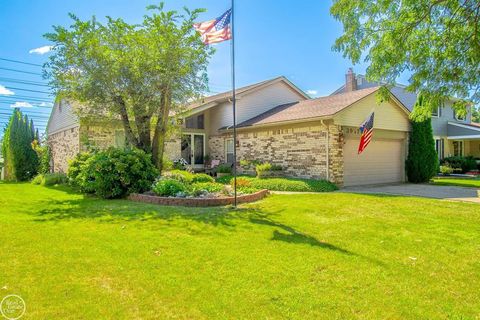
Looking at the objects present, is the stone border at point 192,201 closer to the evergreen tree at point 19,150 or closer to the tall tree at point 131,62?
the tall tree at point 131,62

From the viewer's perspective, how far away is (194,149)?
65.9ft

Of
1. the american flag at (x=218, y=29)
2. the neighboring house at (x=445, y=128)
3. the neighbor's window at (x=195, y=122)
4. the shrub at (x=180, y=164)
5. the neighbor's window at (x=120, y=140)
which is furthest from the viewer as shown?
the neighboring house at (x=445, y=128)

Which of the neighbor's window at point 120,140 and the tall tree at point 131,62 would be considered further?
the neighbor's window at point 120,140

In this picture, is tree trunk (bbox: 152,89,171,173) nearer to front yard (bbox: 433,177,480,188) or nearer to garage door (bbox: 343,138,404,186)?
garage door (bbox: 343,138,404,186)

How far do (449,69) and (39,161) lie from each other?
2291 cm

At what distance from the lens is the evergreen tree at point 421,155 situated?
16656 millimetres

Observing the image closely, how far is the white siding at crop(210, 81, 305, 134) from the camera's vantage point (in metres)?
19.5

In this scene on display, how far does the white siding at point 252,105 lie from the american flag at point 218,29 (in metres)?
9.07

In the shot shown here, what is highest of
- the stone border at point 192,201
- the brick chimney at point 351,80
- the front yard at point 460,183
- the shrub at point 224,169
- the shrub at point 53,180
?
the brick chimney at point 351,80

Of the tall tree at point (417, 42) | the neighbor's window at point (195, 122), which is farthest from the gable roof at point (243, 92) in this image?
the tall tree at point (417, 42)

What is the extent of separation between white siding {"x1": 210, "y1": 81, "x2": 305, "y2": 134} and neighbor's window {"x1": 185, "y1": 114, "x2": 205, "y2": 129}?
0.59m

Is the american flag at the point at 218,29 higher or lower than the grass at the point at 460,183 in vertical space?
higher

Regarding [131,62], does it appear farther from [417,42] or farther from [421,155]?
[421,155]

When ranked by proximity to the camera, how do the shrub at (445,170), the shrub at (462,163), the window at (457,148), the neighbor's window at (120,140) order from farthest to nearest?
the window at (457,148)
the shrub at (462,163)
the shrub at (445,170)
the neighbor's window at (120,140)
